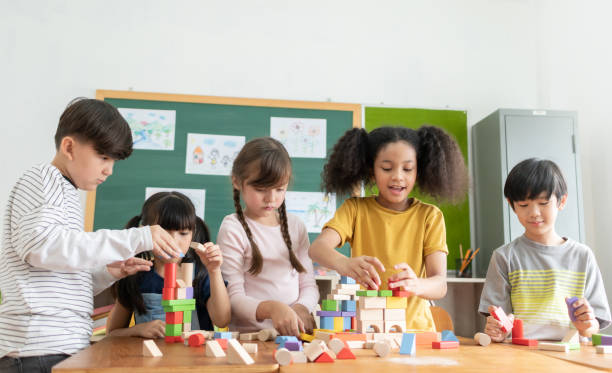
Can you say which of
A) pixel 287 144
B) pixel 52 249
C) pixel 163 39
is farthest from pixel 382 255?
pixel 163 39

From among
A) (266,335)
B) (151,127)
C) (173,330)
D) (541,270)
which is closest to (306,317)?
(266,335)

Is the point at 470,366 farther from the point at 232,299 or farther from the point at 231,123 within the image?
the point at 231,123

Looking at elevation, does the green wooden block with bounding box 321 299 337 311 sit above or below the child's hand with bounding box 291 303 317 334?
above

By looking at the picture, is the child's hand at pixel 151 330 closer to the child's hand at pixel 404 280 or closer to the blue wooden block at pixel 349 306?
the blue wooden block at pixel 349 306

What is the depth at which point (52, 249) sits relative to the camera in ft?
3.67

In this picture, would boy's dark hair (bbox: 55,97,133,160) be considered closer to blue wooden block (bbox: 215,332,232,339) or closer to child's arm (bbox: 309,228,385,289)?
blue wooden block (bbox: 215,332,232,339)

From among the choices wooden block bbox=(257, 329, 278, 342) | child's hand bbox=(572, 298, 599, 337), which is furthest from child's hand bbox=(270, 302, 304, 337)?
child's hand bbox=(572, 298, 599, 337)

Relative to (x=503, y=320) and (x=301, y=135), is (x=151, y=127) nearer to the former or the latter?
(x=301, y=135)

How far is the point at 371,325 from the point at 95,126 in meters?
0.85

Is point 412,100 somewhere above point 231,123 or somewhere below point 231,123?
above

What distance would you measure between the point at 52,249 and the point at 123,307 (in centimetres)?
52

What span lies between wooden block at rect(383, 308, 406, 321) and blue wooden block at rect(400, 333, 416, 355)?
17 cm

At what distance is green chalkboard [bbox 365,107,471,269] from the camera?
364 cm

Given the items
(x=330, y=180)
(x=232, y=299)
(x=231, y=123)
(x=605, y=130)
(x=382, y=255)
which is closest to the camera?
(x=232, y=299)
